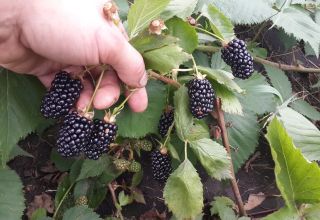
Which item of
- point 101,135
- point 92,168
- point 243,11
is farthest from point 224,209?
point 243,11

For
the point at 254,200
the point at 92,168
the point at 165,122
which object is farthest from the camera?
the point at 254,200

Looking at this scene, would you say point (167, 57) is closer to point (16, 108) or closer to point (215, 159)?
point (215, 159)

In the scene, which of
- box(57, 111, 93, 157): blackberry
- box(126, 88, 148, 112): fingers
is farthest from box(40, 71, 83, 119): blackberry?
box(126, 88, 148, 112): fingers

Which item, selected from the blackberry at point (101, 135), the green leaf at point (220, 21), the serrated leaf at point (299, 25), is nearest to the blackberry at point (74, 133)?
the blackberry at point (101, 135)

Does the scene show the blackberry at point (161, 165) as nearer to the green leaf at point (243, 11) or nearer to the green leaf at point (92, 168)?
the green leaf at point (92, 168)

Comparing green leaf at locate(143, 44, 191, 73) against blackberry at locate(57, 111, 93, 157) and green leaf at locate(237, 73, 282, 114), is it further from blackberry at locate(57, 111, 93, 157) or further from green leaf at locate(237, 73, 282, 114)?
green leaf at locate(237, 73, 282, 114)

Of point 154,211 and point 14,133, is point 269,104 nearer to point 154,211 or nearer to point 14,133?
point 154,211
